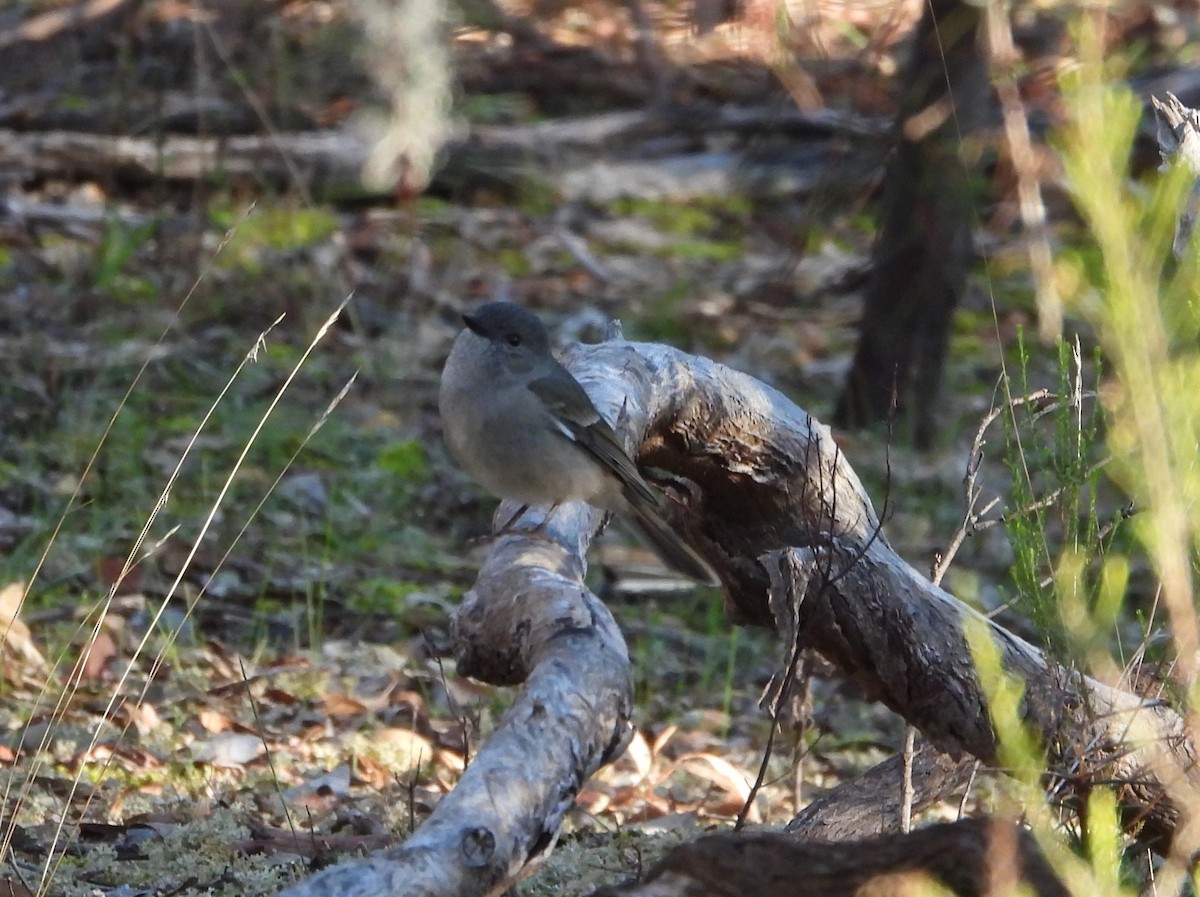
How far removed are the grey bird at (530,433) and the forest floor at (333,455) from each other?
64 cm

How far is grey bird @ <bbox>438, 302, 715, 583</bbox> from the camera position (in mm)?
4379

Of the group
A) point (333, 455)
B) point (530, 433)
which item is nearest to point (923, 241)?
point (333, 455)

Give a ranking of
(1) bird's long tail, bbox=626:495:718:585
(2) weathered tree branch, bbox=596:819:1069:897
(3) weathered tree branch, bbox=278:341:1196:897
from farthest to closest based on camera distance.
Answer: (1) bird's long tail, bbox=626:495:718:585
(3) weathered tree branch, bbox=278:341:1196:897
(2) weathered tree branch, bbox=596:819:1069:897

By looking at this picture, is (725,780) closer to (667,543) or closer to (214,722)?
(667,543)

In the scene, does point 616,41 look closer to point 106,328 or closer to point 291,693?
point 106,328

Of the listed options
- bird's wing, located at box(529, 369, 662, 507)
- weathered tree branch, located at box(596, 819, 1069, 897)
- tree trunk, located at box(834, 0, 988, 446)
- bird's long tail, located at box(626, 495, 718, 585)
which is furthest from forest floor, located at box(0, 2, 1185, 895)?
weathered tree branch, located at box(596, 819, 1069, 897)

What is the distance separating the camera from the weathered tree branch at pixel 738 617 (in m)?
2.45

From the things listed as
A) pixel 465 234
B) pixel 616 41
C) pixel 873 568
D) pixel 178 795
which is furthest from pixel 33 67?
pixel 873 568

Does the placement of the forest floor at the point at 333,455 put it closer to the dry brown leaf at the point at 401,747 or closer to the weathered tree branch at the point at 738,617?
the dry brown leaf at the point at 401,747

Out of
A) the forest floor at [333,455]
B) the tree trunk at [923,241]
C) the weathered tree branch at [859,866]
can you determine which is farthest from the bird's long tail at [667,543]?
the tree trunk at [923,241]

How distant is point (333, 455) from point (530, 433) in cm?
320

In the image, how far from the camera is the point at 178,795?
4.51m

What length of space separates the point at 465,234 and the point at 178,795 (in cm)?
593

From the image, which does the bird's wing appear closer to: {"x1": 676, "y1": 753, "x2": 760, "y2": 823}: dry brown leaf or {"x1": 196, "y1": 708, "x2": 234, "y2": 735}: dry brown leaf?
{"x1": 676, "y1": 753, "x2": 760, "y2": 823}: dry brown leaf
